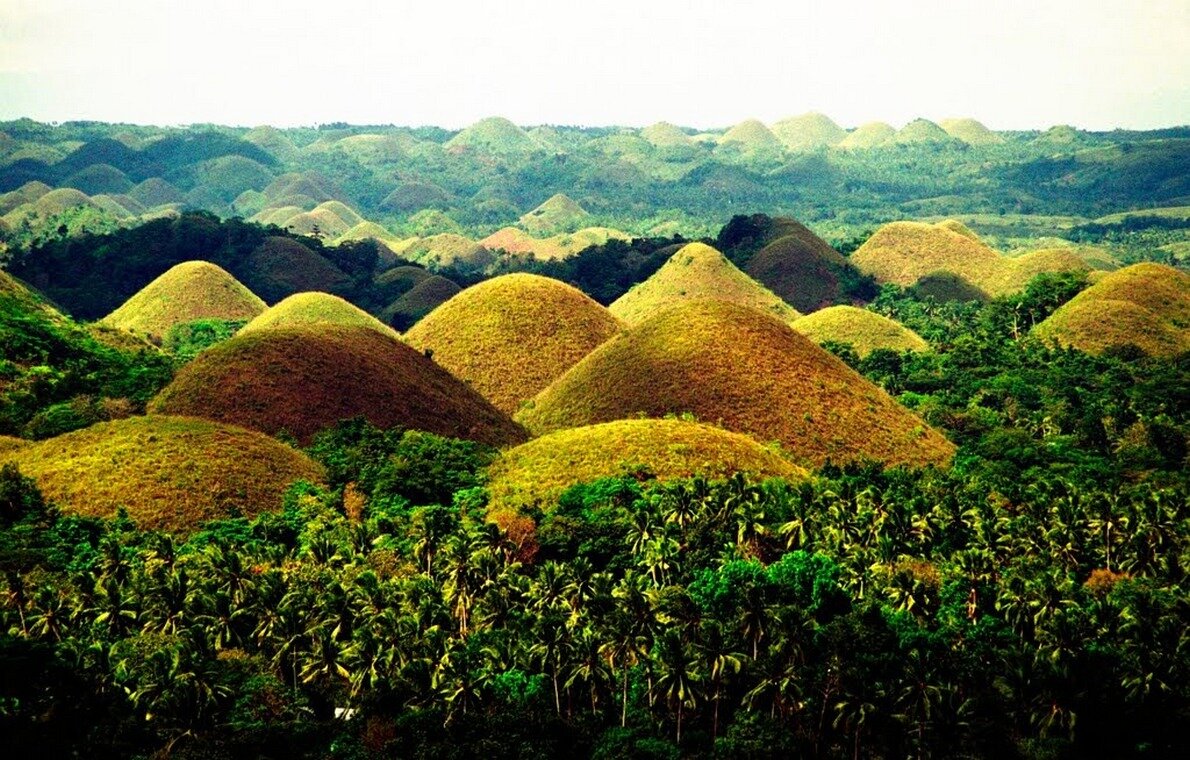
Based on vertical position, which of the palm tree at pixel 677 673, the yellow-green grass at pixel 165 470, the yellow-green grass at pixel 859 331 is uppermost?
the yellow-green grass at pixel 165 470

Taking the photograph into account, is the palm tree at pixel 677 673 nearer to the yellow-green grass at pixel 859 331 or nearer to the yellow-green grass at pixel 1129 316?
the yellow-green grass at pixel 859 331

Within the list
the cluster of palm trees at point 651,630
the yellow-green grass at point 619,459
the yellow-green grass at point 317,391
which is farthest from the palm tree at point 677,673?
the yellow-green grass at point 317,391

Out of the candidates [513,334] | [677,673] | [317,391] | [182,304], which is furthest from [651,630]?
[182,304]

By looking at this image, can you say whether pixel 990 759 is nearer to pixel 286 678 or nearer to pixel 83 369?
pixel 286 678

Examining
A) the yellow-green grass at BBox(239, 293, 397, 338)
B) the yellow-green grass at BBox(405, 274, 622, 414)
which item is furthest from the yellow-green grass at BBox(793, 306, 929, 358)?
the yellow-green grass at BBox(239, 293, 397, 338)

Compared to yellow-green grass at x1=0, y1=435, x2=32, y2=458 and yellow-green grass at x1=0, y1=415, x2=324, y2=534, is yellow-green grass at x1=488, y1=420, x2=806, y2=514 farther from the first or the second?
yellow-green grass at x1=0, y1=435, x2=32, y2=458

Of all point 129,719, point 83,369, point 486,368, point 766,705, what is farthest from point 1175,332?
point 129,719

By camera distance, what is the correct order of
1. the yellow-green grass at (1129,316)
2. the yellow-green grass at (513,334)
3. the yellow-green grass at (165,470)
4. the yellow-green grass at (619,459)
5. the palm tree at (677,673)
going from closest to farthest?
the palm tree at (677,673), the yellow-green grass at (165,470), the yellow-green grass at (619,459), the yellow-green grass at (513,334), the yellow-green grass at (1129,316)
